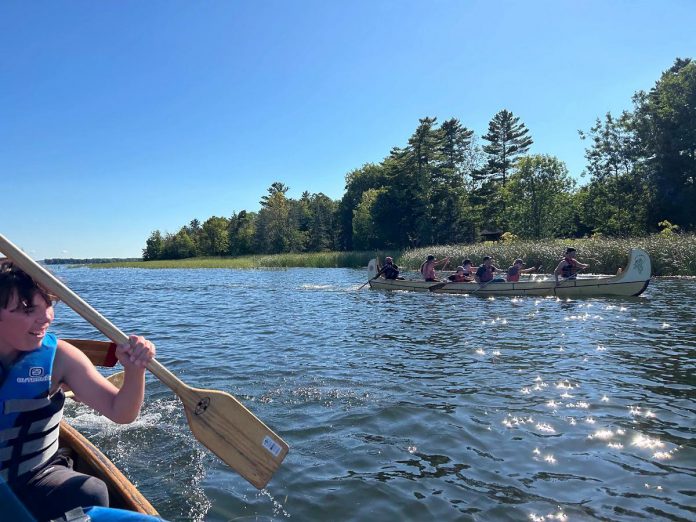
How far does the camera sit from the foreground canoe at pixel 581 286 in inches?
621

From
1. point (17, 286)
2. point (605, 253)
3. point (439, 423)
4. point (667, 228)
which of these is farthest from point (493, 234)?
point (17, 286)

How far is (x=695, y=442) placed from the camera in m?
4.90

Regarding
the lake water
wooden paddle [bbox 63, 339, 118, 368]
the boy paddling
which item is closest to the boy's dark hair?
the boy paddling

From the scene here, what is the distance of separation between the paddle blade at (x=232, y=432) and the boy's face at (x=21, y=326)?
1025 millimetres

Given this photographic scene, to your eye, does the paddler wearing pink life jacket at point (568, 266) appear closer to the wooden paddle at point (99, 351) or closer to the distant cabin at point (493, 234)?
the wooden paddle at point (99, 351)

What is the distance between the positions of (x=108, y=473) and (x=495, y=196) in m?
59.3

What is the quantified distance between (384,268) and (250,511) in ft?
62.9

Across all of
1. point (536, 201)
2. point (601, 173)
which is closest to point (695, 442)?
point (536, 201)

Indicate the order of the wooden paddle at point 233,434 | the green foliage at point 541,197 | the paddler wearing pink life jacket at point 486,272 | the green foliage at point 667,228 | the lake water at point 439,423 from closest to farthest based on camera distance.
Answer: the wooden paddle at point 233,434 < the lake water at point 439,423 < the paddler wearing pink life jacket at point 486,272 < the green foliage at point 667,228 < the green foliage at point 541,197

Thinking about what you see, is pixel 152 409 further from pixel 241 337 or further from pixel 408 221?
pixel 408 221

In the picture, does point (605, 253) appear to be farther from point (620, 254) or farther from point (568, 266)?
point (568, 266)

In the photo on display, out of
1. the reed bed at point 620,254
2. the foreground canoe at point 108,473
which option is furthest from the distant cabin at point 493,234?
the foreground canoe at point 108,473

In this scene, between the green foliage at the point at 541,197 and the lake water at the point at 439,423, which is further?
the green foliage at the point at 541,197

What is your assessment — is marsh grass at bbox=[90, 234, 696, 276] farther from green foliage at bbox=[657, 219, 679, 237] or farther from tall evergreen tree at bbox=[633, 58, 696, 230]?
tall evergreen tree at bbox=[633, 58, 696, 230]
